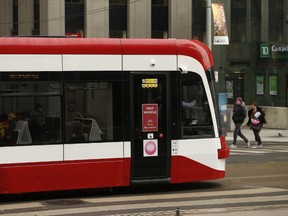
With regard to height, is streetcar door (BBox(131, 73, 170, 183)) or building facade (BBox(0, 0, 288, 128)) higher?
building facade (BBox(0, 0, 288, 128))

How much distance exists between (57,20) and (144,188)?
30.2m

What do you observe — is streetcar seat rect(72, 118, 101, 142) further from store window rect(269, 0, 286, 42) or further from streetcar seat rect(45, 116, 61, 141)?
store window rect(269, 0, 286, 42)

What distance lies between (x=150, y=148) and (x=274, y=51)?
2593cm

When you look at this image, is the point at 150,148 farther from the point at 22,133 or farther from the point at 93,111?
the point at 22,133

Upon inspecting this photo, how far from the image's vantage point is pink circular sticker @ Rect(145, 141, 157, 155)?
9.93 m

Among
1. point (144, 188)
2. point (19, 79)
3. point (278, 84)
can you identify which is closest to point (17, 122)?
point (19, 79)

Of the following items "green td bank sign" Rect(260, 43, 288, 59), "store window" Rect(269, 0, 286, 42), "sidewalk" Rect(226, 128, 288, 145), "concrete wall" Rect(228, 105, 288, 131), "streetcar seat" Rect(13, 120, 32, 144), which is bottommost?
"sidewalk" Rect(226, 128, 288, 145)

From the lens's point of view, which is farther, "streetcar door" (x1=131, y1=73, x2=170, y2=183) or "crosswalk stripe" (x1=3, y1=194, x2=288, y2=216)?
"streetcar door" (x1=131, y1=73, x2=170, y2=183)

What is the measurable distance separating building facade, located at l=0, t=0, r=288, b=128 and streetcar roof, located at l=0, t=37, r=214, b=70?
18679 mm

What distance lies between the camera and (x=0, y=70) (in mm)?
9195

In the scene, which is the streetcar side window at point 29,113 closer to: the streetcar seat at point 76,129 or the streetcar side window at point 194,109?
the streetcar seat at point 76,129

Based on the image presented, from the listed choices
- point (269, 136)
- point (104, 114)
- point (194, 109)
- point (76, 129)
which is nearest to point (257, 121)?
point (269, 136)

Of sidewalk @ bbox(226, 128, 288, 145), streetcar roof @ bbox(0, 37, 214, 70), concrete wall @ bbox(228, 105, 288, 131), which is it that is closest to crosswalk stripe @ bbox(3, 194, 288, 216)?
streetcar roof @ bbox(0, 37, 214, 70)

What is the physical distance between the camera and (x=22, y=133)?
9.37 metres
